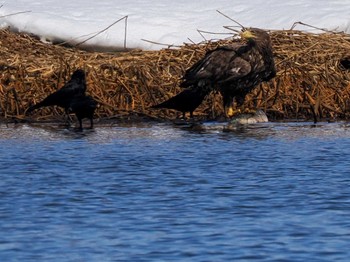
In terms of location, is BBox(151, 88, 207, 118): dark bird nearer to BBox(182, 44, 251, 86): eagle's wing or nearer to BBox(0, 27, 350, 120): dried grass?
BBox(182, 44, 251, 86): eagle's wing

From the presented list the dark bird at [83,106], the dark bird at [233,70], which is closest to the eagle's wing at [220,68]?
the dark bird at [233,70]

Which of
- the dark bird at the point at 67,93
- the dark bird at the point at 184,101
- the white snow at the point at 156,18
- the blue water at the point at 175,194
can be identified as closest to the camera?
the blue water at the point at 175,194

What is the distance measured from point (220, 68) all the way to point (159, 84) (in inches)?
62.8

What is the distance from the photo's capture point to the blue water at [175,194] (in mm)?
8242

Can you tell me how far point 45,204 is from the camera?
33.0 feet

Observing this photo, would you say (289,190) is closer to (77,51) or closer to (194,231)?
(194,231)

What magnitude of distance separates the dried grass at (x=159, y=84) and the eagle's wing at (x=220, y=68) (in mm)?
909

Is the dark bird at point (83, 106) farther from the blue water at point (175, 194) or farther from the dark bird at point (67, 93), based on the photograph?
the blue water at point (175, 194)

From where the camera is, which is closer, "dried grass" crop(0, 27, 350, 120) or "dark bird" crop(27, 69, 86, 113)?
"dark bird" crop(27, 69, 86, 113)

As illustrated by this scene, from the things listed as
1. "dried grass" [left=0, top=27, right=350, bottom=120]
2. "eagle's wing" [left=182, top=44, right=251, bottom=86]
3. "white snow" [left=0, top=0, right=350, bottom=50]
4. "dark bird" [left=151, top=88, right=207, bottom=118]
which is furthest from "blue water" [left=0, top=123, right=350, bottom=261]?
"white snow" [left=0, top=0, right=350, bottom=50]

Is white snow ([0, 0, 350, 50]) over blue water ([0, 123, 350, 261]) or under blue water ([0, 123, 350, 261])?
over

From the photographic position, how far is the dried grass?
17.5 metres

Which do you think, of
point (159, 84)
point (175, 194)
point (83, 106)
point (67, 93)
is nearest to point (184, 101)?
point (159, 84)

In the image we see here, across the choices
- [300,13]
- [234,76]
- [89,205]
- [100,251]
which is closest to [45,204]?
[89,205]
